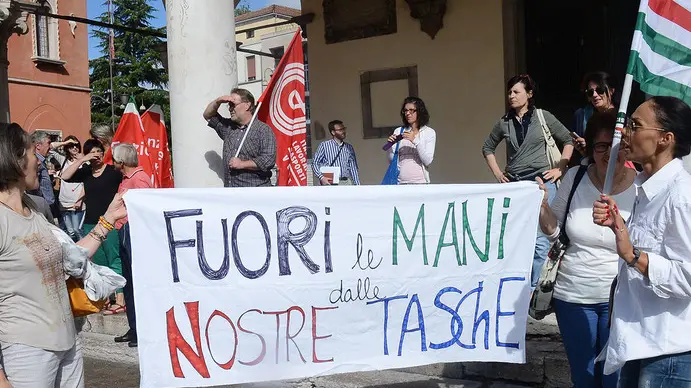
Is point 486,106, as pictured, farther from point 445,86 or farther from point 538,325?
point 538,325

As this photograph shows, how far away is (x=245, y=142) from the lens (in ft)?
17.5

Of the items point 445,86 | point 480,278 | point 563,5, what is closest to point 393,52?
point 445,86

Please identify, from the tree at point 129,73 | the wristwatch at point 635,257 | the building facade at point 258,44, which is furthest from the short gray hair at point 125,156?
the tree at point 129,73

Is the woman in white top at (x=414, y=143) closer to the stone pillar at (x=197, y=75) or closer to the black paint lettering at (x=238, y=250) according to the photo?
the stone pillar at (x=197, y=75)

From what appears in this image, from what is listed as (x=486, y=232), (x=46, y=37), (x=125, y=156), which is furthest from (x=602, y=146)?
(x=46, y=37)

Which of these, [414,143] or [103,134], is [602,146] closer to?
[414,143]

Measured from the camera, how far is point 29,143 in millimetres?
3100

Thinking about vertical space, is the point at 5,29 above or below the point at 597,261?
above

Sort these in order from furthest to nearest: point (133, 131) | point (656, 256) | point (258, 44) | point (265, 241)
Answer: point (258, 44) → point (133, 131) → point (265, 241) → point (656, 256)

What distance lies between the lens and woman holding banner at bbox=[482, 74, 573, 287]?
5613 mm

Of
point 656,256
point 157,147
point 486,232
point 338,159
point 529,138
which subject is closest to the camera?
point 656,256

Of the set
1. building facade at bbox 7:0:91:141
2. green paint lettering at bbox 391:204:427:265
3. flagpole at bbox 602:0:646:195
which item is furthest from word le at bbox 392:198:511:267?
building facade at bbox 7:0:91:141

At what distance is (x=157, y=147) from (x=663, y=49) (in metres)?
5.96

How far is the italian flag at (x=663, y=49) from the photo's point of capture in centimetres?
312
